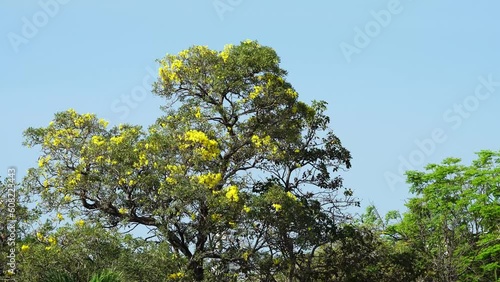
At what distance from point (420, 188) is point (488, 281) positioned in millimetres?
3971

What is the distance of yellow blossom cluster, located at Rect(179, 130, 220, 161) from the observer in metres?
14.0

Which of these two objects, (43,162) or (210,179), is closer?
(210,179)

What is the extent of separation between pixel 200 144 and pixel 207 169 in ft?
1.96

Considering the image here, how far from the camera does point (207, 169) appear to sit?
47.1 feet

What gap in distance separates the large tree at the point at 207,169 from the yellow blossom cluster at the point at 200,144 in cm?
2

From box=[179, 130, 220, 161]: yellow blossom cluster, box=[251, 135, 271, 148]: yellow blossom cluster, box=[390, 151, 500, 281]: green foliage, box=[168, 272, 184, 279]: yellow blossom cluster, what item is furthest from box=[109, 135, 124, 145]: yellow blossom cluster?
box=[390, 151, 500, 281]: green foliage

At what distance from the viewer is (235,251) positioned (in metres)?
14.3

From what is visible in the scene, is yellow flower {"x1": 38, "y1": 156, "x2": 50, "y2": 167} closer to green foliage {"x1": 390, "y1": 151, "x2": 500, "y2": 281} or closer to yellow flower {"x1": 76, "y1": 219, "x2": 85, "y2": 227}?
yellow flower {"x1": 76, "y1": 219, "x2": 85, "y2": 227}

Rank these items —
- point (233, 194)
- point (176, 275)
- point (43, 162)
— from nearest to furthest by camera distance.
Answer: point (176, 275)
point (233, 194)
point (43, 162)

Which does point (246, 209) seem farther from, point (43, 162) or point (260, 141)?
point (43, 162)

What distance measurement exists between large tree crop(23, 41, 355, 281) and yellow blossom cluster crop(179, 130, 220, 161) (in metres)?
0.02

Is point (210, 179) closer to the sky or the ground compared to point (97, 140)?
closer to the ground

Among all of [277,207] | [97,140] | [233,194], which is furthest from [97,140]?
[277,207]

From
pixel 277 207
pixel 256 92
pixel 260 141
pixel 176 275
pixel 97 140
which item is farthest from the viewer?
pixel 256 92
